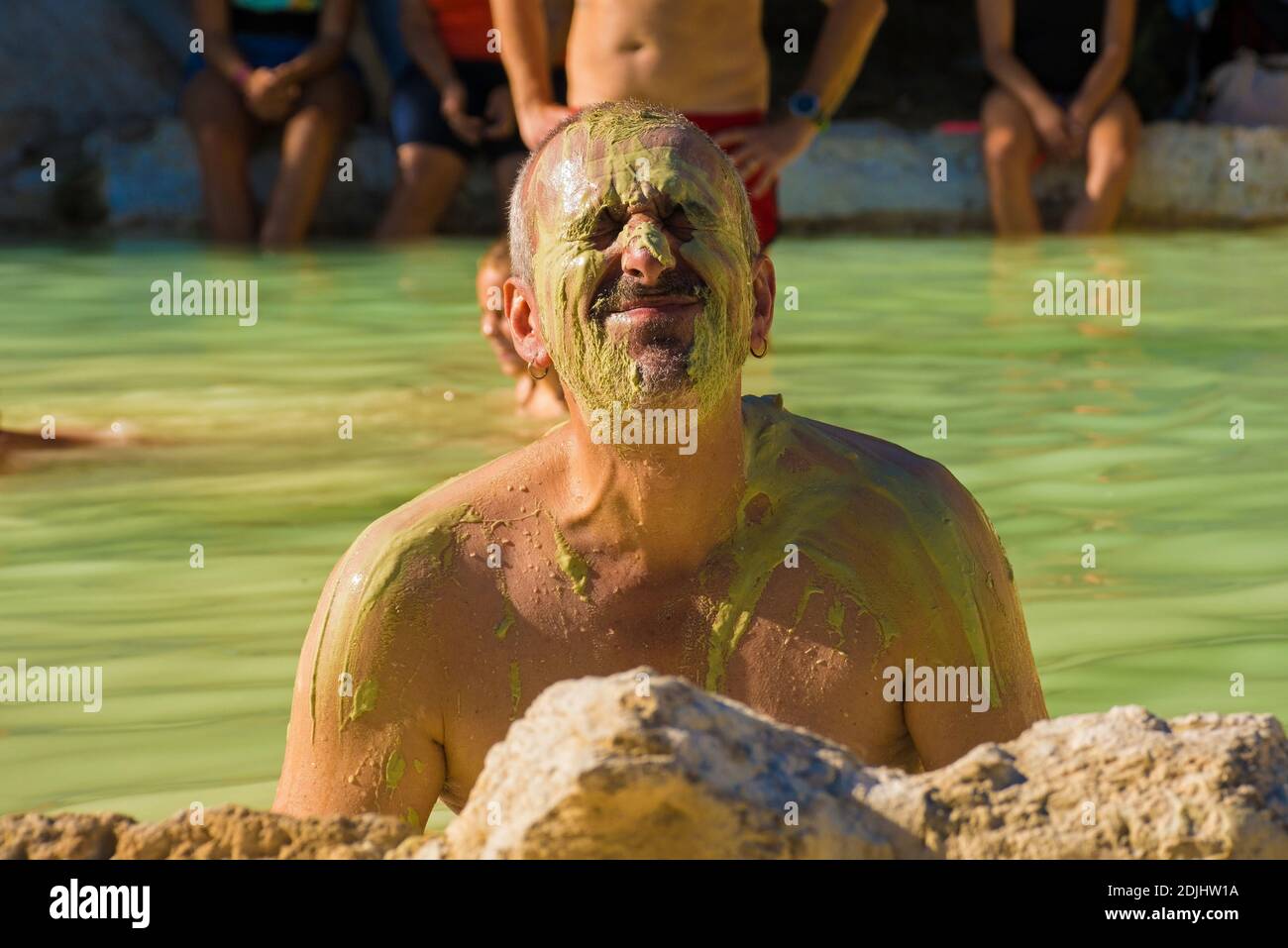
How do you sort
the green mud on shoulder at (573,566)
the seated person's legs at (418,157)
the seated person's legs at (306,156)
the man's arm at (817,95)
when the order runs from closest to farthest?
the green mud on shoulder at (573,566) → the man's arm at (817,95) → the seated person's legs at (418,157) → the seated person's legs at (306,156)

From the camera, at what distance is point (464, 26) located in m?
9.76

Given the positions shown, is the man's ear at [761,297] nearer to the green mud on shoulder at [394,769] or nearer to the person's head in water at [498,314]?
the green mud on shoulder at [394,769]

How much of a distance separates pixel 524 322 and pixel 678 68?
9.29ft

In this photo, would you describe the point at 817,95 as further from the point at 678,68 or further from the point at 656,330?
the point at 656,330

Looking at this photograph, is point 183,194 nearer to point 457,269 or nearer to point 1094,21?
point 457,269

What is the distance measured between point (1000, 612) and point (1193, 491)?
2.77m

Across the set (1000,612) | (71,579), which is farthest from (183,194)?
(1000,612)

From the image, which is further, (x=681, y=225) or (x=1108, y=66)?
(x=1108, y=66)

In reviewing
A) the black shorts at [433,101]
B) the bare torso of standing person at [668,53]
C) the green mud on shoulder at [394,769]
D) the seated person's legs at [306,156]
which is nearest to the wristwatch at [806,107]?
the bare torso of standing person at [668,53]

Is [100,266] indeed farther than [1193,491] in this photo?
Yes

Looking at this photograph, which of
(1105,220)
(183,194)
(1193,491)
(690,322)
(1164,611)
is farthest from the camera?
(183,194)

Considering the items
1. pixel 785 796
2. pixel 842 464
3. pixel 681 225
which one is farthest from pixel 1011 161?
pixel 785 796

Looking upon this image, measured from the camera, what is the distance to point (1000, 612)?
2.78 m

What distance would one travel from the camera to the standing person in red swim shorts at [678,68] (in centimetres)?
541
